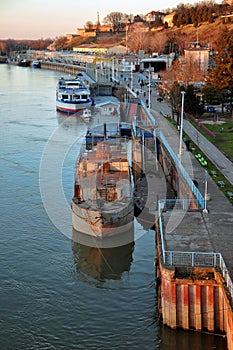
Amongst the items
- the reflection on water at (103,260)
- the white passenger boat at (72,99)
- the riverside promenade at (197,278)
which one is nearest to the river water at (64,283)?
the reflection on water at (103,260)

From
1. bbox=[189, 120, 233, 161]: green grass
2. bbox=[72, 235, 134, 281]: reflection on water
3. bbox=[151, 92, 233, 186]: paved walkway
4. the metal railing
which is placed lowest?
bbox=[72, 235, 134, 281]: reflection on water

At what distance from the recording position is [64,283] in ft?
70.6

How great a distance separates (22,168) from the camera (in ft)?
129

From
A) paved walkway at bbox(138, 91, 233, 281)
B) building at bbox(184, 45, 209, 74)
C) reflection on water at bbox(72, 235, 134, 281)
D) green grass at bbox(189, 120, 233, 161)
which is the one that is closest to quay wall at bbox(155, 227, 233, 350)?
paved walkway at bbox(138, 91, 233, 281)

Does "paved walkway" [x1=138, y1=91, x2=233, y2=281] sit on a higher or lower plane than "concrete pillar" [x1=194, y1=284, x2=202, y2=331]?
higher

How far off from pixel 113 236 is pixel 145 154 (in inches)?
560

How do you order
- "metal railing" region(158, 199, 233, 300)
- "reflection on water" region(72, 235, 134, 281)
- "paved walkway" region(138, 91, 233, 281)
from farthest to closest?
"reflection on water" region(72, 235, 134, 281) < "paved walkway" region(138, 91, 233, 281) < "metal railing" region(158, 199, 233, 300)

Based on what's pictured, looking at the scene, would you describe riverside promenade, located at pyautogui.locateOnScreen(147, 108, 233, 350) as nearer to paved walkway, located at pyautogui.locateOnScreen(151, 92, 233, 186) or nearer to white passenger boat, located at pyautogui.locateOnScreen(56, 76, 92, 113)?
paved walkway, located at pyautogui.locateOnScreen(151, 92, 233, 186)

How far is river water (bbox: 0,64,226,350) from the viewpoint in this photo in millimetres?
17812

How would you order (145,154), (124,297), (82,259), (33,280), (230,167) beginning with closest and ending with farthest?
(124,297) → (33,280) → (82,259) → (230,167) → (145,154)

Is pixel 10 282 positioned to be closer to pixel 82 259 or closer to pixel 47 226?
pixel 82 259

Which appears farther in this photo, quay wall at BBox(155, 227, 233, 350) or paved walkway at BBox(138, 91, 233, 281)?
paved walkway at BBox(138, 91, 233, 281)

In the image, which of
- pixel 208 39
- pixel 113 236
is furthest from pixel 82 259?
pixel 208 39

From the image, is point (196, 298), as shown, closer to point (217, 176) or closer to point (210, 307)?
point (210, 307)
